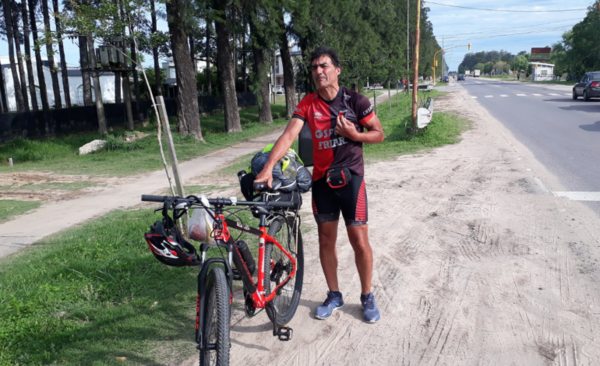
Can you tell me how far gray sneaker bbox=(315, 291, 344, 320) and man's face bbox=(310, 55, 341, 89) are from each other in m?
1.64

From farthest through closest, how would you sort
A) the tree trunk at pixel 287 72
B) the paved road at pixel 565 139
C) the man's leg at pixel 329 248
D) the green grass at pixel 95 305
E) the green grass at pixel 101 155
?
the tree trunk at pixel 287 72 → the green grass at pixel 101 155 → the paved road at pixel 565 139 → the man's leg at pixel 329 248 → the green grass at pixel 95 305

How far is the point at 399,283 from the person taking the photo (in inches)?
181

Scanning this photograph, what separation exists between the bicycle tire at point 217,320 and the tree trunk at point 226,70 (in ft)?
58.1

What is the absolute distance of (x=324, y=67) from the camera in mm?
3605

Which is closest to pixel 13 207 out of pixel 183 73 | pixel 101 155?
pixel 101 155

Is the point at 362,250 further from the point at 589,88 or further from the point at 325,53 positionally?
the point at 589,88

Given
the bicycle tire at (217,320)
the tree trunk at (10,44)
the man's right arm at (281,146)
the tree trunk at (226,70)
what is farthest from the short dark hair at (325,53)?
the tree trunk at (10,44)

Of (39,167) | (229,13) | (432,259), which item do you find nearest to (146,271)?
(432,259)

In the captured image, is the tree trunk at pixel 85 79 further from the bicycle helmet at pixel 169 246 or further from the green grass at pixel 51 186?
the bicycle helmet at pixel 169 246

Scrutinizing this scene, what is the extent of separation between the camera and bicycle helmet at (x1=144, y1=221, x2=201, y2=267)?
9.32 feet

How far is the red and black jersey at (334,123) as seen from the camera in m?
3.68

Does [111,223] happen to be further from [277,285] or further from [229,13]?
[229,13]

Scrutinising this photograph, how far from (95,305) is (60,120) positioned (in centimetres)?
2139

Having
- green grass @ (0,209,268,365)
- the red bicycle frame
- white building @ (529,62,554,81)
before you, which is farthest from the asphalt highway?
white building @ (529,62,554,81)
